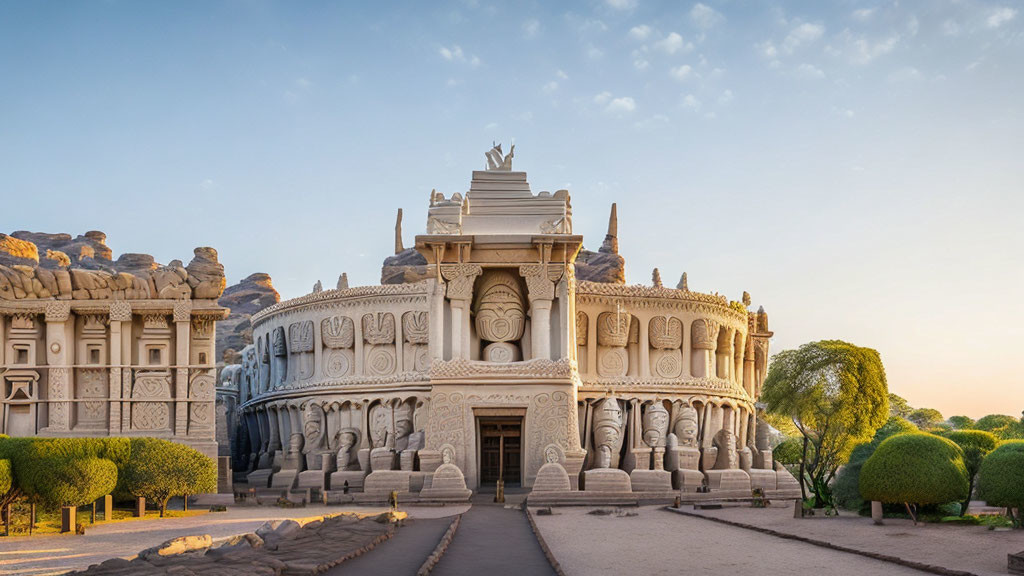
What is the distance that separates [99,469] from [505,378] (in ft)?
46.0

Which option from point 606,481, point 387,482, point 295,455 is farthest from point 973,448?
point 295,455

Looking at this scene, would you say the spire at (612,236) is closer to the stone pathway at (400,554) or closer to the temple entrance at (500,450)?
the temple entrance at (500,450)

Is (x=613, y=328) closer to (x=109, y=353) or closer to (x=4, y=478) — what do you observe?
(x=109, y=353)

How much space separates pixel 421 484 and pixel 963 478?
1687 cm

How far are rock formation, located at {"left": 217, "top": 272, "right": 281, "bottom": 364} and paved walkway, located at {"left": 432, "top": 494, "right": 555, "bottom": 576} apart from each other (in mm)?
55920

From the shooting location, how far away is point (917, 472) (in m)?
22.1

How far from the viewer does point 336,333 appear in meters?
41.0

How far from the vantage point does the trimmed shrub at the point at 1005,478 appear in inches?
785

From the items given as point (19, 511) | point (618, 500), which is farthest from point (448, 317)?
point (19, 511)

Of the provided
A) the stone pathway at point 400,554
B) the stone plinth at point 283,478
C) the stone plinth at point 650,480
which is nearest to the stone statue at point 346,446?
the stone plinth at point 283,478

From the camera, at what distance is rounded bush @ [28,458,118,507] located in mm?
22312

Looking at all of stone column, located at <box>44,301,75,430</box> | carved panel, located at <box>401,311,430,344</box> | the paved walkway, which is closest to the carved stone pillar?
carved panel, located at <box>401,311,430,344</box>

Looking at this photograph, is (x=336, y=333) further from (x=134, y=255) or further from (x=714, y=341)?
(x=134, y=255)

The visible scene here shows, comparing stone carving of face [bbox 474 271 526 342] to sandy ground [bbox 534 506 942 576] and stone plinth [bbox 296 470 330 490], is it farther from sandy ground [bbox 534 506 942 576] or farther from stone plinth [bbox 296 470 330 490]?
sandy ground [bbox 534 506 942 576]
